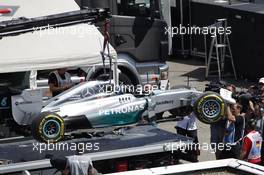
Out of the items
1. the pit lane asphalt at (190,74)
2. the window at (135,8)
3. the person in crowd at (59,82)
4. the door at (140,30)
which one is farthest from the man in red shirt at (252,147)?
the pit lane asphalt at (190,74)

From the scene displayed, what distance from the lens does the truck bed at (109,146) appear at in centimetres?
834

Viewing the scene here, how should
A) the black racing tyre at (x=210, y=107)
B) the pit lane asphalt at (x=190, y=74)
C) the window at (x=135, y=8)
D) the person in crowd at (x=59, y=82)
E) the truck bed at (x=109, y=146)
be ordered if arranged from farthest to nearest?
the pit lane asphalt at (x=190, y=74)
the window at (x=135, y=8)
the person in crowd at (x=59, y=82)
the black racing tyre at (x=210, y=107)
the truck bed at (x=109, y=146)

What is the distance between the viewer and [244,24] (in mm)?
18328

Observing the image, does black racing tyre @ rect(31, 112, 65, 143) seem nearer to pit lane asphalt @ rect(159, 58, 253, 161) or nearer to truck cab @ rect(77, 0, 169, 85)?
truck cab @ rect(77, 0, 169, 85)

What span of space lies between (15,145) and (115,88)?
6.08ft

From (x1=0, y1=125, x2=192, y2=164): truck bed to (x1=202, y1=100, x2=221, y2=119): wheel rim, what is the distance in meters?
0.52

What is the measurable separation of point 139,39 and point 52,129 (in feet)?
19.8

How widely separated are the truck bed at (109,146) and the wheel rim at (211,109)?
20.5 inches

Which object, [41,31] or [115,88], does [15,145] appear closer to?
[115,88]

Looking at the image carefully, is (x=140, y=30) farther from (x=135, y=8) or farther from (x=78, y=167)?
(x=78, y=167)

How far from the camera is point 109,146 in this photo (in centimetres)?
876

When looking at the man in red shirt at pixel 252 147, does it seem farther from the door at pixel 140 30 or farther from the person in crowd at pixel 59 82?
the door at pixel 140 30

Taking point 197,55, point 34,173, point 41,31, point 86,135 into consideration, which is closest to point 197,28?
point 197,55

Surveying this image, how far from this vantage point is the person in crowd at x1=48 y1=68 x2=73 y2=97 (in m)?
11.2
